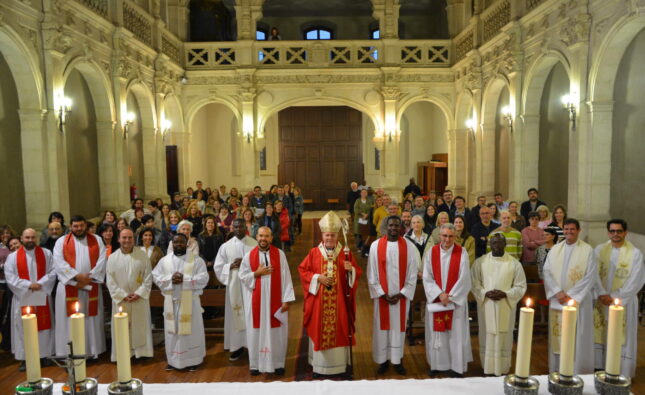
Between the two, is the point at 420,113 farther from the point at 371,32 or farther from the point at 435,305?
the point at 435,305

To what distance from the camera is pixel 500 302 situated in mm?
5820

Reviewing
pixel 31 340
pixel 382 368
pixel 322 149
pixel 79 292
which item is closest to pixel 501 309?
pixel 382 368

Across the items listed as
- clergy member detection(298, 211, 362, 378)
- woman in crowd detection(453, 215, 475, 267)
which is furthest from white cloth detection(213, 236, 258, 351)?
woman in crowd detection(453, 215, 475, 267)

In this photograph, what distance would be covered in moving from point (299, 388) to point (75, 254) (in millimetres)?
4737

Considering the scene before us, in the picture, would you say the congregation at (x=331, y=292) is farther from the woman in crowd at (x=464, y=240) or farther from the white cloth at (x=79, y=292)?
the woman in crowd at (x=464, y=240)

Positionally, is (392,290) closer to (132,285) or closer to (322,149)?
(132,285)

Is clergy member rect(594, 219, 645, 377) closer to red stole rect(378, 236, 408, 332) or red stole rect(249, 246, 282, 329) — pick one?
red stole rect(378, 236, 408, 332)

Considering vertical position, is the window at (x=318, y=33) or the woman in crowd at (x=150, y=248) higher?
the window at (x=318, y=33)

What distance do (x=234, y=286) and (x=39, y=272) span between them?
92.1 inches

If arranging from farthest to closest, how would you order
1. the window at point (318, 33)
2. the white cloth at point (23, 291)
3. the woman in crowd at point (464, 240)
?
the window at point (318, 33), the woman in crowd at point (464, 240), the white cloth at point (23, 291)

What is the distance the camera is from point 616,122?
9914 mm

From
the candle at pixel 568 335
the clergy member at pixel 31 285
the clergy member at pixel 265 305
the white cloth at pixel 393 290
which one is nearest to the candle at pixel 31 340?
the candle at pixel 568 335

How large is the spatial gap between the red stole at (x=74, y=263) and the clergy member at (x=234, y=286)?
1.49 meters

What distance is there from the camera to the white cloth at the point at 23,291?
6262 mm
